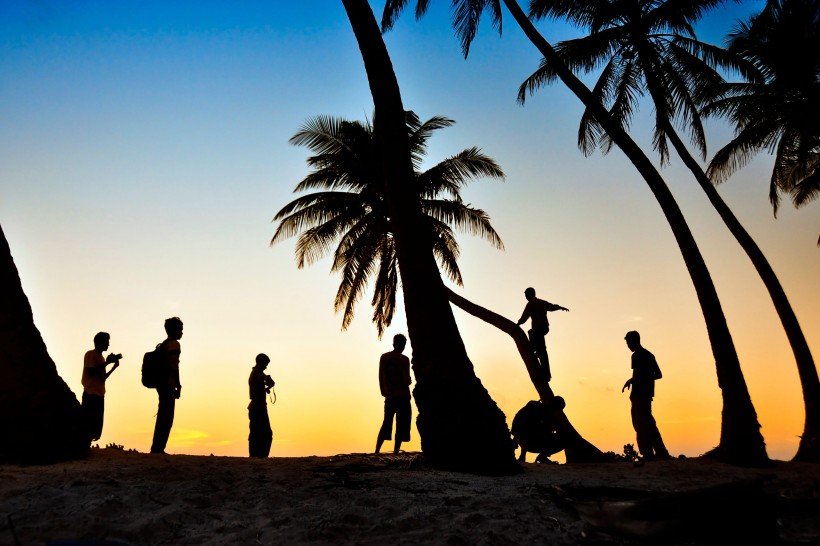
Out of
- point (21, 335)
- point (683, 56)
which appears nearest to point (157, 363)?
point (21, 335)

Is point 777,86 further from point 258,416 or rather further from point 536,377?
point 258,416

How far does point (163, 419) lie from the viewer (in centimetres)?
758

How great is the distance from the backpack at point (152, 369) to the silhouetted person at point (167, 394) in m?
0.04

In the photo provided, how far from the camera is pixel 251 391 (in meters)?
9.20

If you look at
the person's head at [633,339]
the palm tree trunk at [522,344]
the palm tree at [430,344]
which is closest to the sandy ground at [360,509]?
the palm tree at [430,344]

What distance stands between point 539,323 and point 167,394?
655 centimetres

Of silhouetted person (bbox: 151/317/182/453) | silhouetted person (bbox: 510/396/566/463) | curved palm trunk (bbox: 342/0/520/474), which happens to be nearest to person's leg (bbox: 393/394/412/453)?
silhouetted person (bbox: 510/396/566/463)

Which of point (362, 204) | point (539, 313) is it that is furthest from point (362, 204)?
point (539, 313)

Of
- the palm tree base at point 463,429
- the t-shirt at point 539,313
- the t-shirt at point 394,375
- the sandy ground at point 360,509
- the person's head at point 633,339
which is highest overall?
the t-shirt at point 539,313

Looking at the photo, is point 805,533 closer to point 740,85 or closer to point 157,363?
point 157,363

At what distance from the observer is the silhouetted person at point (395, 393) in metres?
9.59

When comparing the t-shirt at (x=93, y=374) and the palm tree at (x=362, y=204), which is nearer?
the t-shirt at (x=93, y=374)

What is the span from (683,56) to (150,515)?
49.9ft

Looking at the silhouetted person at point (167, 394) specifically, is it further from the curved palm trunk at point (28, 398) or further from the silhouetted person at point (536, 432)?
the silhouetted person at point (536, 432)
